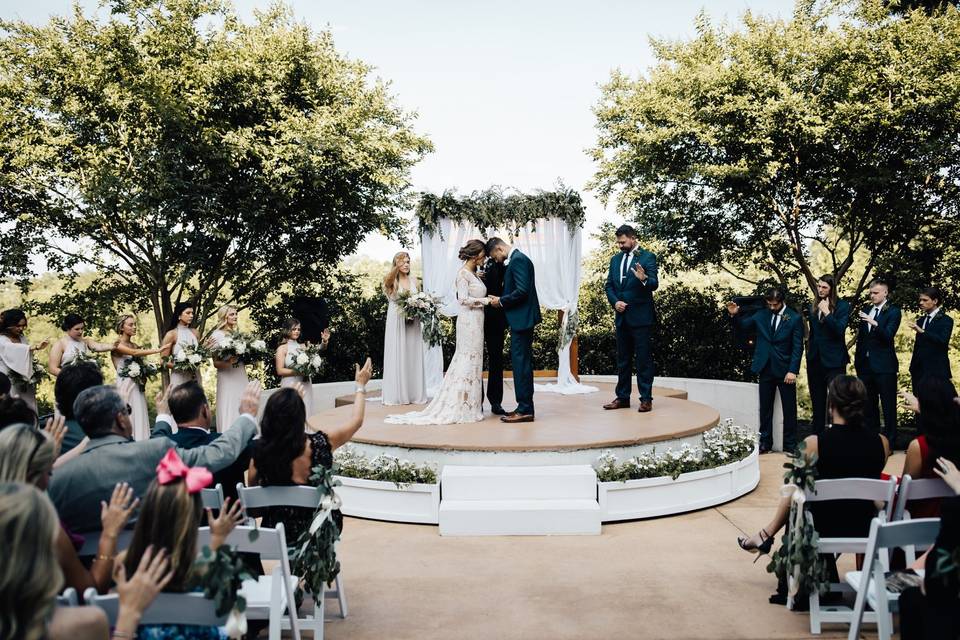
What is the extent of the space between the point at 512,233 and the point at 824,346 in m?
4.29

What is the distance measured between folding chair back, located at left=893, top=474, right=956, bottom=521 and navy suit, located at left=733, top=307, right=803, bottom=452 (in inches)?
199

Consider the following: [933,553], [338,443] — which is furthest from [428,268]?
[933,553]

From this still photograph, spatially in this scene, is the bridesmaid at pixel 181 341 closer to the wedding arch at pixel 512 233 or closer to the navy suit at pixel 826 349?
the wedding arch at pixel 512 233

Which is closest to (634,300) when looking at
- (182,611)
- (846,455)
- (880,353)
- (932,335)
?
(880,353)

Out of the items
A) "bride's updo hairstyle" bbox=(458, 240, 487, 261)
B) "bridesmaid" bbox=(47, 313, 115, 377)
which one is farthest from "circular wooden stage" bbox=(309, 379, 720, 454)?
"bridesmaid" bbox=(47, 313, 115, 377)

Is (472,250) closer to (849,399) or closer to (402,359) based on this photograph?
(402,359)

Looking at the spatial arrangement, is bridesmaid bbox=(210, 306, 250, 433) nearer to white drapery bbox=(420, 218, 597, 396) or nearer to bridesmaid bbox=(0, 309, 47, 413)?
bridesmaid bbox=(0, 309, 47, 413)

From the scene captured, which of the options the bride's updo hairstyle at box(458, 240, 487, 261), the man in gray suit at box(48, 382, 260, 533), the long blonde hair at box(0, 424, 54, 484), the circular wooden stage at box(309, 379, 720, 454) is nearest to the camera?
the long blonde hair at box(0, 424, 54, 484)

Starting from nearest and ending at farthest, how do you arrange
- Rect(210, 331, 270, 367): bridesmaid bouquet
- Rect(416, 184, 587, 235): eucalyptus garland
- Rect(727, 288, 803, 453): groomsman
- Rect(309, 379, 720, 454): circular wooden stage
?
1. Rect(309, 379, 720, 454): circular wooden stage
2. Rect(210, 331, 270, 367): bridesmaid bouquet
3. Rect(727, 288, 803, 453): groomsman
4. Rect(416, 184, 587, 235): eucalyptus garland

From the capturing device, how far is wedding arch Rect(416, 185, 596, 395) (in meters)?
10.0

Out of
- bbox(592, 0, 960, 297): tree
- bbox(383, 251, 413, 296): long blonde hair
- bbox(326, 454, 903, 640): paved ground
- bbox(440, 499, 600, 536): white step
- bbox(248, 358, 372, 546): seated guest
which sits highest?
bbox(592, 0, 960, 297): tree

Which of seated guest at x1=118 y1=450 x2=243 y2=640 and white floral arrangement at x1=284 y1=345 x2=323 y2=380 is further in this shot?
white floral arrangement at x1=284 y1=345 x2=323 y2=380

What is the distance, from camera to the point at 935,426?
11.8 ft

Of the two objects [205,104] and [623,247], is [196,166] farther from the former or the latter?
[623,247]
